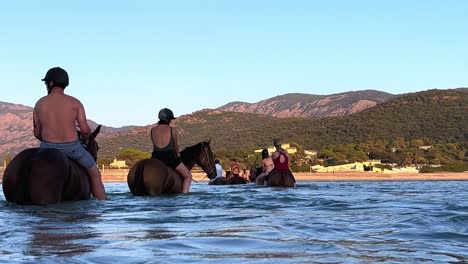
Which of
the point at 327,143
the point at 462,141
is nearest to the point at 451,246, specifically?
the point at 462,141

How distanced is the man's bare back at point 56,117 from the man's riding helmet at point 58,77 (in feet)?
0.48

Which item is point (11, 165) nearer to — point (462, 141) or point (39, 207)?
point (39, 207)

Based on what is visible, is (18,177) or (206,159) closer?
(18,177)

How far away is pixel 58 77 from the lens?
9.87 m

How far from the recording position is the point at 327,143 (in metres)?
113

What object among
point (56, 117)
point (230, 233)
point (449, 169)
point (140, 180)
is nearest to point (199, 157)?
point (140, 180)

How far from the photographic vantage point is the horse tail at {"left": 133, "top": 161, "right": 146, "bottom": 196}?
1251 centimetres

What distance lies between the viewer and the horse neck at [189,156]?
15305 mm

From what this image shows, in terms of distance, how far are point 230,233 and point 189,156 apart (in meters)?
9.38

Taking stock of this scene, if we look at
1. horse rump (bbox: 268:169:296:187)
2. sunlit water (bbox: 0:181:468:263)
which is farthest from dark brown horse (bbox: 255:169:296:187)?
sunlit water (bbox: 0:181:468:263)

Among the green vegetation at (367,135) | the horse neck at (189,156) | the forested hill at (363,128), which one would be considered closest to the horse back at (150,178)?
the horse neck at (189,156)

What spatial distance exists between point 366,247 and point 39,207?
468cm

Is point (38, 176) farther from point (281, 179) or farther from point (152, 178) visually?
point (281, 179)

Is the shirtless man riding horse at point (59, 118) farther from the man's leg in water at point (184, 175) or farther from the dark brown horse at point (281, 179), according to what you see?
the dark brown horse at point (281, 179)
